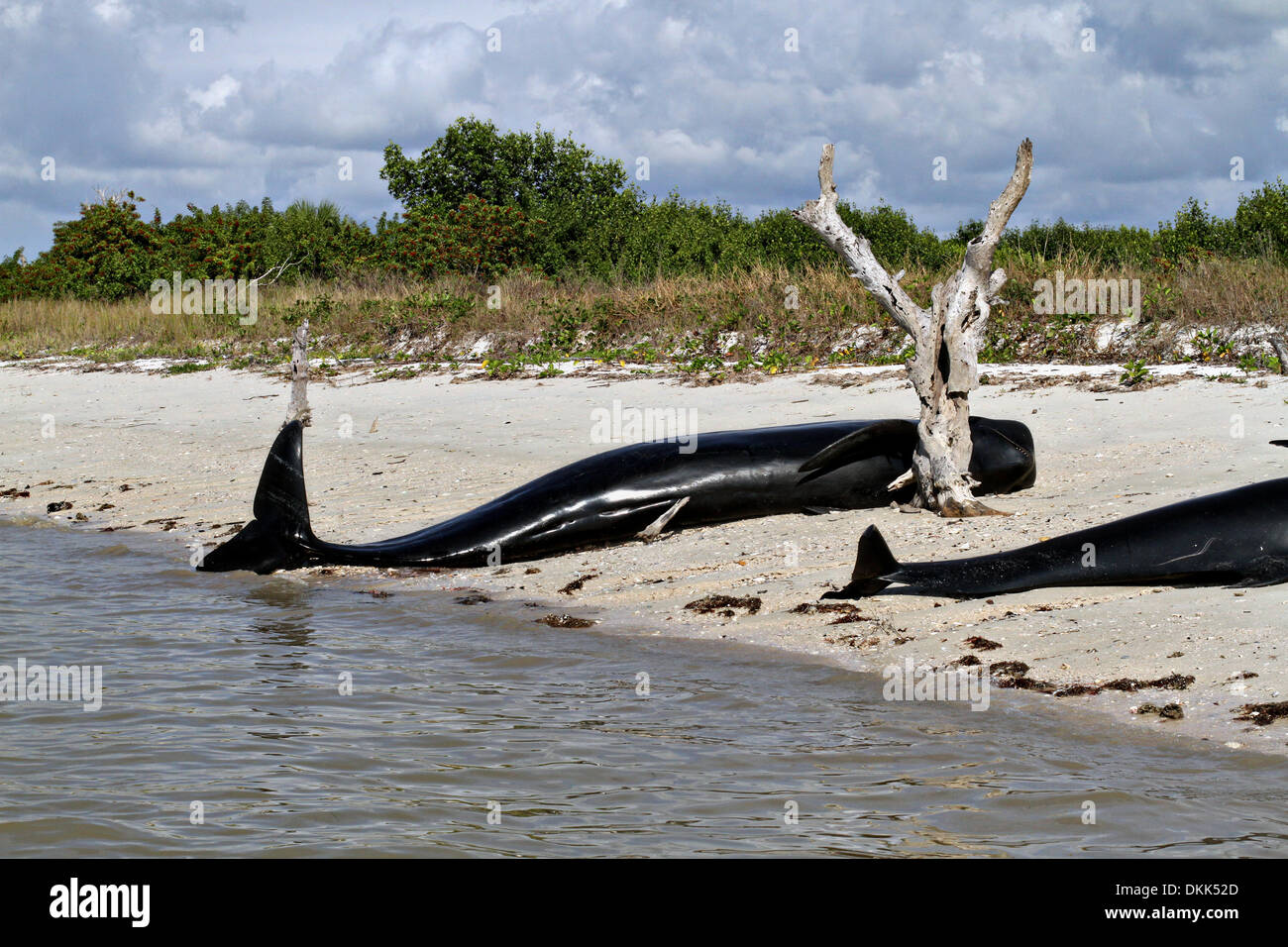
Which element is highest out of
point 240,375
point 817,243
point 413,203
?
point 413,203

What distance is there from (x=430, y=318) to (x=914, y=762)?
1686cm

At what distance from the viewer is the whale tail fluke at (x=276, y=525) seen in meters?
8.34

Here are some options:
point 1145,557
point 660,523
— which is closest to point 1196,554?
point 1145,557

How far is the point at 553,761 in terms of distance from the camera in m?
4.98

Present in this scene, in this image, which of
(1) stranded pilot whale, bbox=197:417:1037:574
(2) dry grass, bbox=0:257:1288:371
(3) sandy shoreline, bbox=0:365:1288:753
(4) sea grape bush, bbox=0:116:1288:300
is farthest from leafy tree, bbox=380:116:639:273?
(1) stranded pilot whale, bbox=197:417:1037:574

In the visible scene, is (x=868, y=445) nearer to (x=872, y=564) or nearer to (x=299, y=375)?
(x=872, y=564)

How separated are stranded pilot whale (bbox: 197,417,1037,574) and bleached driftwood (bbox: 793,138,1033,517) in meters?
0.29

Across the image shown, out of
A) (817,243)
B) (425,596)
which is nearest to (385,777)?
(425,596)

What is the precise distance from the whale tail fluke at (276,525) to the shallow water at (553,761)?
1.31m

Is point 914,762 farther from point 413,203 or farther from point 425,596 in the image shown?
point 413,203

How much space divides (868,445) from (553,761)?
4.53m

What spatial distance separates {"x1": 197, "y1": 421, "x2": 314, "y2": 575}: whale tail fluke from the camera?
27.4ft

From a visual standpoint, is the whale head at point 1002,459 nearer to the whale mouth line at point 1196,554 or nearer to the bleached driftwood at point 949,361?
the bleached driftwood at point 949,361

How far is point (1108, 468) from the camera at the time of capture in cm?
933
